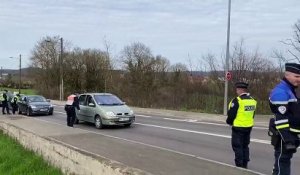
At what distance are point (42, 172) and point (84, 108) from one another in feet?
35.2

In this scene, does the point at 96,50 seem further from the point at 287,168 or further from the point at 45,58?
the point at 287,168

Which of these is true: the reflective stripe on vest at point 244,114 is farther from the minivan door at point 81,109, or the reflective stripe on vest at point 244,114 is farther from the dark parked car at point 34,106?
the dark parked car at point 34,106

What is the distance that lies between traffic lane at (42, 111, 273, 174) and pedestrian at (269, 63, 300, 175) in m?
3.67

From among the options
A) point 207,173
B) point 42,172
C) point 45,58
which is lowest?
point 42,172

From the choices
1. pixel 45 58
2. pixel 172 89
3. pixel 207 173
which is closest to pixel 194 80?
pixel 172 89

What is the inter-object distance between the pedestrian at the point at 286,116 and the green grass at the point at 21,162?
475 centimetres

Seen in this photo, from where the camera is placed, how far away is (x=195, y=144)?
1338 centimetres

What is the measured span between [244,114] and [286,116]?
2.83 meters

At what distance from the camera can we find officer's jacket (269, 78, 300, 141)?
17.1 ft

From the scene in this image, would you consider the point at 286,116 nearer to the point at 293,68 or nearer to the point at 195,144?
the point at 293,68

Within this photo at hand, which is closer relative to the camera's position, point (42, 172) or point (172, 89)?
point (42, 172)

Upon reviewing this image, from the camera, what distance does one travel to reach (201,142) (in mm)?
13859

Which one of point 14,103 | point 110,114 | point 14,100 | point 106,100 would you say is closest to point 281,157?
point 110,114

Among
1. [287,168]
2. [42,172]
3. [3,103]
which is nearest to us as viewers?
[287,168]
